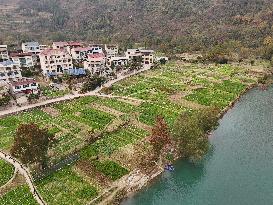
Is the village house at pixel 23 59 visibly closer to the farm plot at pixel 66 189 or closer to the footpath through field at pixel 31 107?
the footpath through field at pixel 31 107

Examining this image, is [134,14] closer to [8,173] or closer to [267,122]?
[267,122]

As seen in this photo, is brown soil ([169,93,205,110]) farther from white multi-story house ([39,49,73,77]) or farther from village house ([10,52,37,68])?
village house ([10,52,37,68])

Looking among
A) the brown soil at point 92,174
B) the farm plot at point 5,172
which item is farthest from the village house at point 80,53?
the brown soil at point 92,174

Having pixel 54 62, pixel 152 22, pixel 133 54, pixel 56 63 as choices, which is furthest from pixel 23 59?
pixel 152 22

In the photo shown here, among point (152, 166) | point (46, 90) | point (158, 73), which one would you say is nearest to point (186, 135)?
point (152, 166)

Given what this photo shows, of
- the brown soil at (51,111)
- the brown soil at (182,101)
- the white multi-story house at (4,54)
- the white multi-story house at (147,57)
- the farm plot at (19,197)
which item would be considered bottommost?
the farm plot at (19,197)
